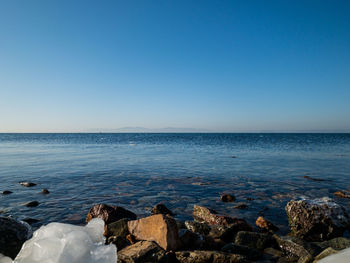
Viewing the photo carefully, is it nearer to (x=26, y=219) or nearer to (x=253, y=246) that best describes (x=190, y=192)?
(x=253, y=246)

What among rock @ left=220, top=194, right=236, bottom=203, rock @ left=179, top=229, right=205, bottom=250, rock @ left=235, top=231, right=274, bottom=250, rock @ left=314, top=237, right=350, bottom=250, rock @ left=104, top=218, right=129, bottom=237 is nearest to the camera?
rock @ left=179, top=229, right=205, bottom=250

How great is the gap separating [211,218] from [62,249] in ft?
17.5

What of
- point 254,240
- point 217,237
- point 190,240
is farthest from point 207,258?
point 254,240

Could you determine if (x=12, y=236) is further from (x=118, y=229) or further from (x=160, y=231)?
(x=160, y=231)

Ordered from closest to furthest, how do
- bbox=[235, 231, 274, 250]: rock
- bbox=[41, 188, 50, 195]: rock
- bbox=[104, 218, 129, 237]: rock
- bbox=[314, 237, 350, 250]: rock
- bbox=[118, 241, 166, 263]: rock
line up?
bbox=[118, 241, 166, 263]: rock < bbox=[314, 237, 350, 250]: rock < bbox=[235, 231, 274, 250]: rock < bbox=[104, 218, 129, 237]: rock < bbox=[41, 188, 50, 195]: rock

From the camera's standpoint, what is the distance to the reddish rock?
274 inches

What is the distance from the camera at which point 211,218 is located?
7.40m

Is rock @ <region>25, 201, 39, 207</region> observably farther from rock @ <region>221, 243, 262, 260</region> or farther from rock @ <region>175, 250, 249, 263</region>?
rock @ <region>221, 243, 262, 260</region>

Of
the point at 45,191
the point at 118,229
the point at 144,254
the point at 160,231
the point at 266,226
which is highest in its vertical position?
the point at 160,231

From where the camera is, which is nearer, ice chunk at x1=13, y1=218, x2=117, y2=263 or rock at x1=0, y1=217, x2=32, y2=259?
ice chunk at x1=13, y1=218, x2=117, y2=263

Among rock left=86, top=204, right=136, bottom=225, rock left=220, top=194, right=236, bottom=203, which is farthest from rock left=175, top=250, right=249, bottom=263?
rock left=220, top=194, right=236, bottom=203

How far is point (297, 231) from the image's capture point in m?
6.66

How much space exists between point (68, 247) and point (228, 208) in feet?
23.8

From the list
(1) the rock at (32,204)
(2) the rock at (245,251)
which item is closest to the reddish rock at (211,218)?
(2) the rock at (245,251)
